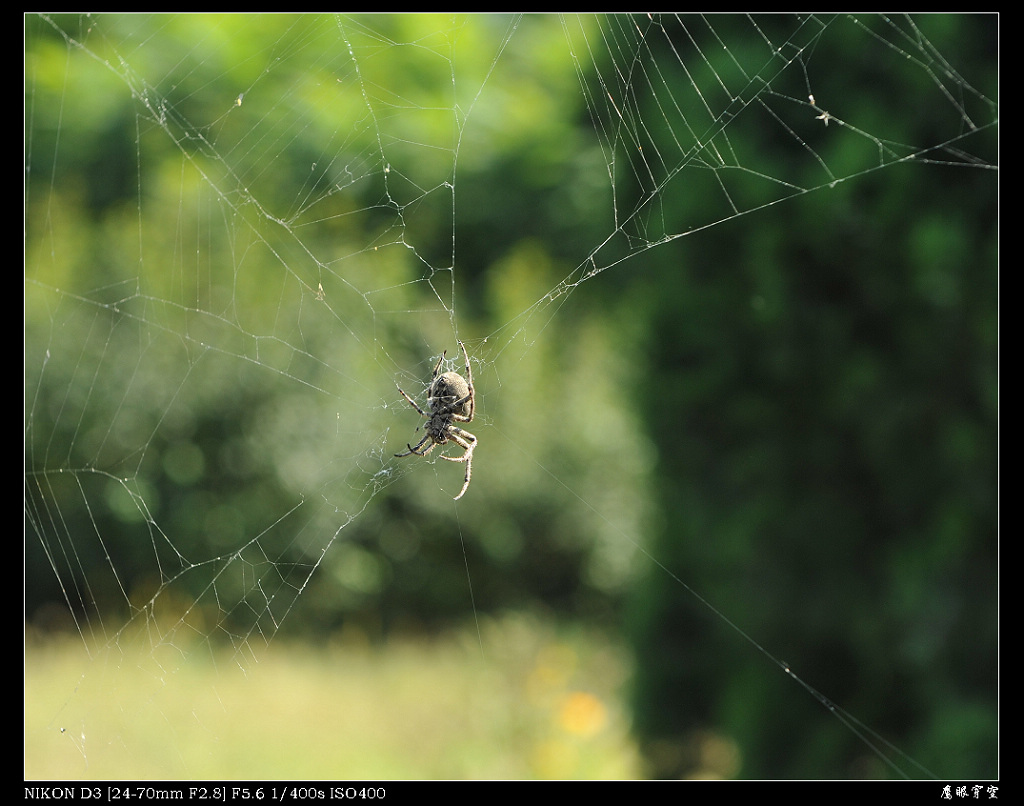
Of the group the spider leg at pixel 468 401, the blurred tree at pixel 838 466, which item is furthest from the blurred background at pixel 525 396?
the spider leg at pixel 468 401

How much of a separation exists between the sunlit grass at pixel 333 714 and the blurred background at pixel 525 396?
0.04 metres

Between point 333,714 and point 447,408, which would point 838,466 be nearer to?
point 447,408

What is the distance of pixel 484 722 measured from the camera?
206 inches

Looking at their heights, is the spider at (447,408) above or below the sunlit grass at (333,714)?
above

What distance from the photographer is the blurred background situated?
3.28 m

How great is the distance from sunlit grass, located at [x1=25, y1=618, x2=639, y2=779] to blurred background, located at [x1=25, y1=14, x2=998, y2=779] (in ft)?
0.15

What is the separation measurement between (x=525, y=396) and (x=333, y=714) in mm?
3869

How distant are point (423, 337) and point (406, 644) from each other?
3373 mm

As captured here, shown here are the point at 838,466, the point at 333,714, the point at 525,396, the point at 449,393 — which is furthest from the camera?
the point at 525,396

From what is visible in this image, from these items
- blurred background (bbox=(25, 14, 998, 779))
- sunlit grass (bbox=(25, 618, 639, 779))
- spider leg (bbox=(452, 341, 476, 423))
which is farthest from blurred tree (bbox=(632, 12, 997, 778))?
spider leg (bbox=(452, 341, 476, 423))

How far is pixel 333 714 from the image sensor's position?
5.69m

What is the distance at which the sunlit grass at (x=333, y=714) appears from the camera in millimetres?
4316

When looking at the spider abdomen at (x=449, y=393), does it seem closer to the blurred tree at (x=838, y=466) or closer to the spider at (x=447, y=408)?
the spider at (x=447, y=408)

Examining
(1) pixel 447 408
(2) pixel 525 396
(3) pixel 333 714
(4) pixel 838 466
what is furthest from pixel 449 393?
(2) pixel 525 396
